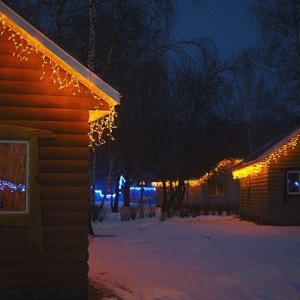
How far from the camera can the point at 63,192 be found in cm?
890

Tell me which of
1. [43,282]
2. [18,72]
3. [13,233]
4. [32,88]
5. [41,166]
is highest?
[18,72]

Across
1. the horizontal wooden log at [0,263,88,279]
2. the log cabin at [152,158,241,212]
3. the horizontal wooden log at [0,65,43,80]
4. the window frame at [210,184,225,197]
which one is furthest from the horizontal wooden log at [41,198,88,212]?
the window frame at [210,184,225,197]

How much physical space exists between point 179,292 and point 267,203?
17.3 meters

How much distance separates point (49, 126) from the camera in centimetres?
896

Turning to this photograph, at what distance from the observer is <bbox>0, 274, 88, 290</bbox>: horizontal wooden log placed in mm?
8578

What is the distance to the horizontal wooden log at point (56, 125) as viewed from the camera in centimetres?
881

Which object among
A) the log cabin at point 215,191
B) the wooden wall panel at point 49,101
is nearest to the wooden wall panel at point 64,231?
the wooden wall panel at point 49,101

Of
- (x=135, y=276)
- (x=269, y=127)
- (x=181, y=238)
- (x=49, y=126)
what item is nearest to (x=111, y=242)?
(x=181, y=238)

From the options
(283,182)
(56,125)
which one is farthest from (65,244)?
(283,182)

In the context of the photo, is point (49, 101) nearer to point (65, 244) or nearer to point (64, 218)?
point (64, 218)

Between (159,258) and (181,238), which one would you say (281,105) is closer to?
(181,238)

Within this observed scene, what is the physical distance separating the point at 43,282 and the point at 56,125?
8.20ft

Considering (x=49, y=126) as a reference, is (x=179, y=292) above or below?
below

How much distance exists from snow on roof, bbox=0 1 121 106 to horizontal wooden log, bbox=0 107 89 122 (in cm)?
46
